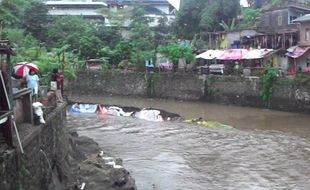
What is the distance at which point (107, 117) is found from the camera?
29828 mm

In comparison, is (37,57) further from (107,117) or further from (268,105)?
(268,105)

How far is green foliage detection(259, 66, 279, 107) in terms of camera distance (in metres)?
33.1

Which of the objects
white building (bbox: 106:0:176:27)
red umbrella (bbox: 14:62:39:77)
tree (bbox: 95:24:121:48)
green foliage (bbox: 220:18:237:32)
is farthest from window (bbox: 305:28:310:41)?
red umbrella (bbox: 14:62:39:77)

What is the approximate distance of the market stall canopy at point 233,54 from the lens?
131 feet

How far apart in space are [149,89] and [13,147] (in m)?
33.1

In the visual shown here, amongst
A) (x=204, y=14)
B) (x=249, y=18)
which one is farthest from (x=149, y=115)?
(x=249, y=18)

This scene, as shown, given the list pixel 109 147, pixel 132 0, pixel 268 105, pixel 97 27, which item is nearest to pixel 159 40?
pixel 97 27

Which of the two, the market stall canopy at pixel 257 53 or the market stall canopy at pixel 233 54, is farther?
the market stall canopy at pixel 233 54

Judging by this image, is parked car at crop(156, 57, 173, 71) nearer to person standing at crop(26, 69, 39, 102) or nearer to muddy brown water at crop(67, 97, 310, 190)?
muddy brown water at crop(67, 97, 310, 190)

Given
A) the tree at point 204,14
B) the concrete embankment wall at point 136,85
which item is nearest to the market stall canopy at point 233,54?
the concrete embankment wall at point 136,85

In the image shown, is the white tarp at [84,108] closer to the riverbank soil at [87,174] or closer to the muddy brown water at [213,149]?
the muddy brown water at [213,149]

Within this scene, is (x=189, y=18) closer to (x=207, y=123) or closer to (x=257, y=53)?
(x=257, y=53)

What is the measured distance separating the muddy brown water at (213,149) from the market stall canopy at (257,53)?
7.07 metres

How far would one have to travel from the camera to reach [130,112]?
31.6 meters
